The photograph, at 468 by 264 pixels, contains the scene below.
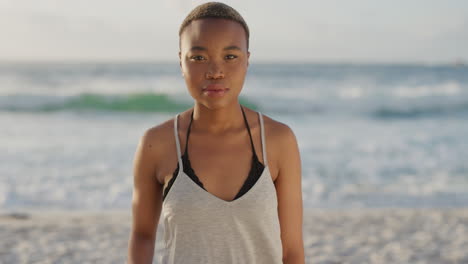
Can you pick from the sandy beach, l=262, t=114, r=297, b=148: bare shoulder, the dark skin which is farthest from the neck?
the sandy beach

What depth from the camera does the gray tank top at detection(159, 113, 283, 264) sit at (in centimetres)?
181

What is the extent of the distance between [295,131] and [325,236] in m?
9.41

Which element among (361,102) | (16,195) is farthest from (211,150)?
(361,102)

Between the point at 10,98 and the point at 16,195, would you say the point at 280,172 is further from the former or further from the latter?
the point at 10,98

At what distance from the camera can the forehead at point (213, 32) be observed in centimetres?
180

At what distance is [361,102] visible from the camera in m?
24.6

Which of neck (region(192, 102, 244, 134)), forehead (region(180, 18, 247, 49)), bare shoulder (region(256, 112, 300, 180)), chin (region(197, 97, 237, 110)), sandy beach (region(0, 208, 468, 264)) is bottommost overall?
sandy beach (region(0, 208, 468, 264))

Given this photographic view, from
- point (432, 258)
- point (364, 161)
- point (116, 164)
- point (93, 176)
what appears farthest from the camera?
point (364, 161)

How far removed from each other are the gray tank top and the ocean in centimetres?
541

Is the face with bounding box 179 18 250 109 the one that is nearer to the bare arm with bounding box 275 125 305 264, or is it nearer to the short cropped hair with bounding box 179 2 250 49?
the short cropped hair with bounding box 179 2 250 49

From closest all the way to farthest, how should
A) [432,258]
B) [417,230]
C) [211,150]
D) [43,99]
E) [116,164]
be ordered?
[211,150] → [432,258] → [417,230] → [116,164] → [43,99]

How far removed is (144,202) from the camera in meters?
2.02

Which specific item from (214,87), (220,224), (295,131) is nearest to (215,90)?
(214,87)

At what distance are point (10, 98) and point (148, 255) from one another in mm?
24285
